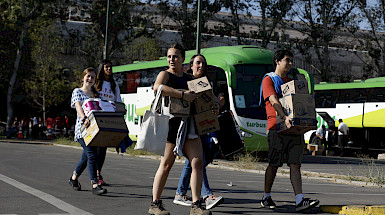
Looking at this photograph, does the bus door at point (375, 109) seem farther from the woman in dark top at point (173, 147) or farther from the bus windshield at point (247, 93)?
the woman in dark top at point (173, 147)

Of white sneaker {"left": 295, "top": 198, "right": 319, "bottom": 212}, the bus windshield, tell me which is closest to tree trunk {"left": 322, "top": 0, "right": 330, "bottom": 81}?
the bus windshield

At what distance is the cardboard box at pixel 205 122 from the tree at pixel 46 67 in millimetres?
37936

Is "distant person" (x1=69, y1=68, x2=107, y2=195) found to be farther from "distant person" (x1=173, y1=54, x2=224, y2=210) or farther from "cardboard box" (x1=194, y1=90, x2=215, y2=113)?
"cardboard box" (x1=194, y1=90, x2=215, y2=113)

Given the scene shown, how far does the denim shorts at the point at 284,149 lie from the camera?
8.05 meters

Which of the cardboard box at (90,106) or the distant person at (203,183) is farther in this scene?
the cardboard box at (90,106)

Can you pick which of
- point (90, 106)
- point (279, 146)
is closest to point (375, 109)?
point (90, 106)


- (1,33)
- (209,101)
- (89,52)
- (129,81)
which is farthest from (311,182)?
(1,33)

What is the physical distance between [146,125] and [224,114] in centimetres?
190

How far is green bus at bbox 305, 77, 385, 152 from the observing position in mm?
29859

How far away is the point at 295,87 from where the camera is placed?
7.91 meters

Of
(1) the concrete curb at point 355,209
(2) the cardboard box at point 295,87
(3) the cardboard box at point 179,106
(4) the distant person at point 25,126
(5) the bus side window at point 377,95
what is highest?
(2) the cardboard box at point 295,87

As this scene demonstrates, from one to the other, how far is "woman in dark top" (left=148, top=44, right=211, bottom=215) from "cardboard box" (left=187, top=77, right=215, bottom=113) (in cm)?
8

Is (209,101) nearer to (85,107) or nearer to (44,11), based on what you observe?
(85,107)

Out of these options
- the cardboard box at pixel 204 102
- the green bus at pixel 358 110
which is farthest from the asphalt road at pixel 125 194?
the green bus at pixel 358 110
